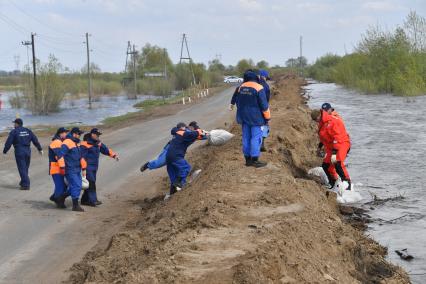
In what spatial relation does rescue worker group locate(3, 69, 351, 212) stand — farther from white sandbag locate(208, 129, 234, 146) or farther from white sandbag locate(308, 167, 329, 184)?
white sandbag locate(208, 129, 234, 146)

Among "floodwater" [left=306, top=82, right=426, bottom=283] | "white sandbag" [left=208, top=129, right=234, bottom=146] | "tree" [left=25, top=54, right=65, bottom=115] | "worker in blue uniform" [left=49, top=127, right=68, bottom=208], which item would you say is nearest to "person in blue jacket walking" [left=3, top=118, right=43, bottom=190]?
"worker in blue uniform" [left=49, top=127, right=68, bottom=208]

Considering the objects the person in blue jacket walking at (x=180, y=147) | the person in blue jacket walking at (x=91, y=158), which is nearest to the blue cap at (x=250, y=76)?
the person in blue jacket walking at (x=180, y=147)

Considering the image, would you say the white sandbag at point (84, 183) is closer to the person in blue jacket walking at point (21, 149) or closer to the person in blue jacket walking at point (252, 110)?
the person in blue jacket walking at point (21, 149)

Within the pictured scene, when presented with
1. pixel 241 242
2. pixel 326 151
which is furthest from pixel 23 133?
pixel 241 242

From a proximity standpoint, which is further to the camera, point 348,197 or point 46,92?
point 46,92

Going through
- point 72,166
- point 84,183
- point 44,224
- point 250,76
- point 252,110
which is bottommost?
point 44,224

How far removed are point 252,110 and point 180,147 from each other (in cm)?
179

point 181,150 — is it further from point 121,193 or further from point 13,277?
point 13,277

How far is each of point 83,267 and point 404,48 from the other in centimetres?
5311

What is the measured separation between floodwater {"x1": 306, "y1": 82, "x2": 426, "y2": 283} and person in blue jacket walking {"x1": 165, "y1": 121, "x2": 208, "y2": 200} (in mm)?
3844

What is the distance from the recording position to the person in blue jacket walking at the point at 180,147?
12.4 metres

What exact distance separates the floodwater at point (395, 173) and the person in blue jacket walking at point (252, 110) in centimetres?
285

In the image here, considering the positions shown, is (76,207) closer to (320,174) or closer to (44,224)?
(44,224)

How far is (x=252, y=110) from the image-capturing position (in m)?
11.6
